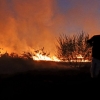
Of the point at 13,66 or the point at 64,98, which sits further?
the point at 13,66

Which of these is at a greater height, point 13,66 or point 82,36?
point 82,36

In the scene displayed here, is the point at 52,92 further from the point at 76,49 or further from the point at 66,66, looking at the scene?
the point at 66,66

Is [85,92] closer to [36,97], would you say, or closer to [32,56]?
[36,97]

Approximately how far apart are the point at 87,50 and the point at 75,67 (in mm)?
5069

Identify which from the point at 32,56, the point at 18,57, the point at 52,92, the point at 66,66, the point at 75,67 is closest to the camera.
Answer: the point at 52,92

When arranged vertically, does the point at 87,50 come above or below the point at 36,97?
above

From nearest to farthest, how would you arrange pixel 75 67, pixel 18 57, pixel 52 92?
1. pixel 52 92
2. pixel 75 67
3. pixel 18 57

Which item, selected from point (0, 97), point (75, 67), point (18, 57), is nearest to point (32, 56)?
point (18, 57)

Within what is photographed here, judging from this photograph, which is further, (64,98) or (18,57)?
(18,57)

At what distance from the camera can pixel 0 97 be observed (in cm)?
2477

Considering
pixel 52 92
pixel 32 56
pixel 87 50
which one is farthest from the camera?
pixel 32 56

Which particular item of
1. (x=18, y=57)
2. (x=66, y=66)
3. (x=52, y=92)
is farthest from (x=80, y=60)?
(x=52, y=92)

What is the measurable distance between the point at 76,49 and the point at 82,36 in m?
3.10

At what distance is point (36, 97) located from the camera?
23281 mm
